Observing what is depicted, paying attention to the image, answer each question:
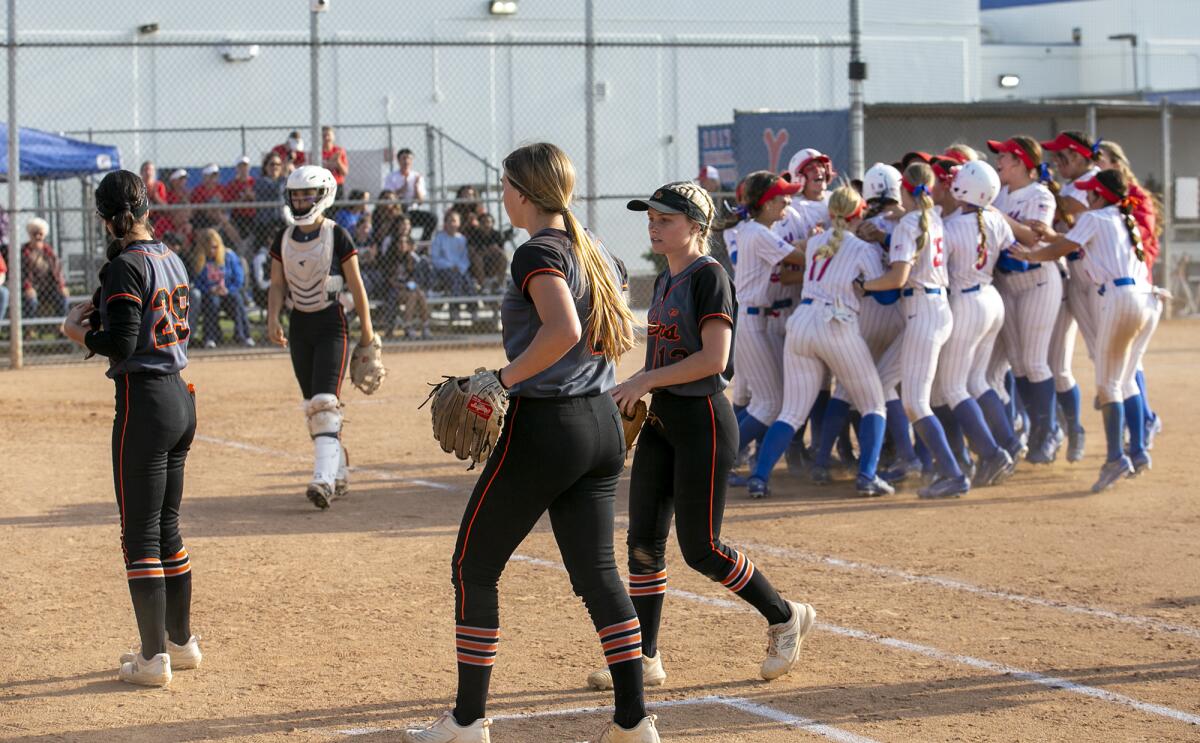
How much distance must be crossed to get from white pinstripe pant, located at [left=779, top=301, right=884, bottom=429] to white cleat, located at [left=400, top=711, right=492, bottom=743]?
15.4 ft

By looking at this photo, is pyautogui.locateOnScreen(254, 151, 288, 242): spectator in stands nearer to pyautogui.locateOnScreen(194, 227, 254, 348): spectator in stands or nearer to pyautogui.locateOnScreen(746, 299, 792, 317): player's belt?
pyautogui.locateOnScreen(194, 227, 254, 348): spectator in stands

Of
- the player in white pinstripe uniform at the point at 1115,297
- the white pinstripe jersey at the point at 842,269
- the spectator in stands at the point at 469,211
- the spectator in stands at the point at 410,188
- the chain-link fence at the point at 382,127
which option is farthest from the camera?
the spectator in stands at the point at 410,188

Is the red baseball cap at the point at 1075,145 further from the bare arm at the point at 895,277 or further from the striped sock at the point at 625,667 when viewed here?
the striped sock at the point at 625,667

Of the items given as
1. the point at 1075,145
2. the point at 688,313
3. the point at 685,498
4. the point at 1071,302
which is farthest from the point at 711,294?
the point at 1075,145

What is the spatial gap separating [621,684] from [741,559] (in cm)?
96

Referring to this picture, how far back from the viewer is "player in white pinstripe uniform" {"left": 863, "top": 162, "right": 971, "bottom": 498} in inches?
350

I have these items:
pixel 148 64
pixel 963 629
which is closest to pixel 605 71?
pixel 148 64

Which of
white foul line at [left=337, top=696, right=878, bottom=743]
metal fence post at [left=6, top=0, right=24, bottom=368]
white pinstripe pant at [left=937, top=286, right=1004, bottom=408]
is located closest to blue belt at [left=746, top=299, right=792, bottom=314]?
white pinstripe pant at [left=937, top=286, right=1004, bottom=408]

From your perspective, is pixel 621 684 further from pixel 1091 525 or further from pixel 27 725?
pixel 1091 525

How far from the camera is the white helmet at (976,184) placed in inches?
355

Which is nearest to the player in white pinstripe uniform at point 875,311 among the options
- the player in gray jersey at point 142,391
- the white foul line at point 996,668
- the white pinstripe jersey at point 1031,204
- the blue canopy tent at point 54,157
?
the white pinstripe jersey at point 1031,204

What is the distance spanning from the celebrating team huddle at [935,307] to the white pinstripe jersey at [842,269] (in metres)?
0.01

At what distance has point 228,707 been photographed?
16.9 feet

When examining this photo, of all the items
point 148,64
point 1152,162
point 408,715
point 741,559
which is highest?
point 148,64
